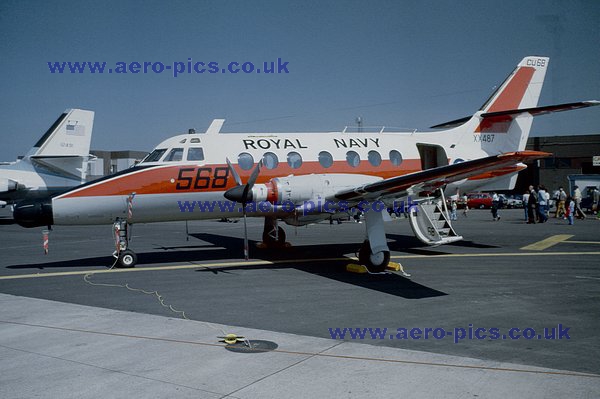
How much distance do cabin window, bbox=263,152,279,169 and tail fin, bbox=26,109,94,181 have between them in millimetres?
23040

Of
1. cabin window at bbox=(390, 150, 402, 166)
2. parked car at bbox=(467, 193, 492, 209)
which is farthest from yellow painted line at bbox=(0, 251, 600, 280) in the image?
parked car at bbox=(467, 193, 492, 209)

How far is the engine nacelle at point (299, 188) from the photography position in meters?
12.9

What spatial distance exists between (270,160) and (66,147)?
24.4 m

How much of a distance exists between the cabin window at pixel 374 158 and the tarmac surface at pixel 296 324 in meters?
3.28

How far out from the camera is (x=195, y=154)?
14836 mm

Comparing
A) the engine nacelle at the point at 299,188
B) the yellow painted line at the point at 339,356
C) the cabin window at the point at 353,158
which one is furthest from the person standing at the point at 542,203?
the yellow painted line at the point at 339,356

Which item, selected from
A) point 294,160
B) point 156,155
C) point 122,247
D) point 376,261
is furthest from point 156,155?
point 376,261

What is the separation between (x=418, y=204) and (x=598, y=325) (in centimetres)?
802

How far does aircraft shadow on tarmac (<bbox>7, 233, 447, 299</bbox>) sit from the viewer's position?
11.6 meters

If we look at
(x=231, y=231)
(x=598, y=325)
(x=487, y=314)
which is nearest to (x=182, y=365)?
(x=487, y=314)

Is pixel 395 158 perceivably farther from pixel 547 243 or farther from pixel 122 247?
pixel 122 247

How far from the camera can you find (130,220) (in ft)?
47.4

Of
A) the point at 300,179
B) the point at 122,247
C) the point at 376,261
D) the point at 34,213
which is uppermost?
the point at 300,179

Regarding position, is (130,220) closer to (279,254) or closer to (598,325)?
(279,254)
